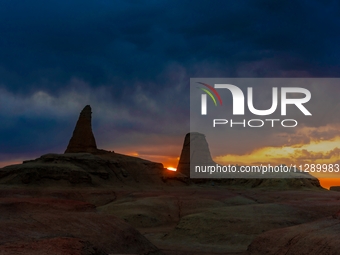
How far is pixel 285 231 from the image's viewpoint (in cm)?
2125

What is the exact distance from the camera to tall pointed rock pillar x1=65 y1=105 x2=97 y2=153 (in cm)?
8856

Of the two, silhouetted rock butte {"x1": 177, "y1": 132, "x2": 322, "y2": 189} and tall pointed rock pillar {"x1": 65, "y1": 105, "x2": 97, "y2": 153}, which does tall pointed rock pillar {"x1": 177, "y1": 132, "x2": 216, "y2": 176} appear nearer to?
silhouetted rock butte {"x1": 177, "y1": 132, "x2": 322, "y2": 189}

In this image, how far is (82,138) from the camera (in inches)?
3526

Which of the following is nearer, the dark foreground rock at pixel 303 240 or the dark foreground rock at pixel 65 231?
the dark foreground rock at pixel 65 231

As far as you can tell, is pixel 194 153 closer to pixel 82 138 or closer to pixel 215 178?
pixel 215 178

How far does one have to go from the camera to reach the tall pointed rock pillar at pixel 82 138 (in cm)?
8856

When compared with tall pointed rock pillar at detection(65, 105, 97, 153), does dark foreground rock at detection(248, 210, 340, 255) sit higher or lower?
lower

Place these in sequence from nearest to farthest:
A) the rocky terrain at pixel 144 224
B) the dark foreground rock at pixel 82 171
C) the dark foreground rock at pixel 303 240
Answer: the rocky terrain at pixel 144 224 → the dark foreground rock at pixel 303 240 → the dark foreground rock at pixel 82 171

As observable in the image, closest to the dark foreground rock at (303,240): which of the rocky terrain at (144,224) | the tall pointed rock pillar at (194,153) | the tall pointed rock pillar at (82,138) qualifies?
the rocky terrain at (144,224)

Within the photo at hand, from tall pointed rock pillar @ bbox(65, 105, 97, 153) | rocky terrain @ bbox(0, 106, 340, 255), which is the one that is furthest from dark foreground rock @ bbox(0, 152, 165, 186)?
tall pointed rock pillar @ bbox(65, 105, 97, 153)

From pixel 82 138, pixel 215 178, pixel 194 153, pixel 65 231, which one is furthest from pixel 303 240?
pixel 194 153

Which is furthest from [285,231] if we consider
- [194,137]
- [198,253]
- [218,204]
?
[194,137]

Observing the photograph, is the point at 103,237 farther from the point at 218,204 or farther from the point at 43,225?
the point at 218,204

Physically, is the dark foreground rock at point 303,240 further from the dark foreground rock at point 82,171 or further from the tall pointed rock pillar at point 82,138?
the tall pointed rock pillar at point 82,138
